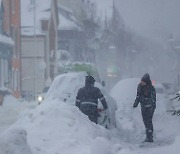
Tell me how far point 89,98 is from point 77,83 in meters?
3.15

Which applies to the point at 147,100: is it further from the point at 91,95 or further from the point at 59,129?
the point at 59,129

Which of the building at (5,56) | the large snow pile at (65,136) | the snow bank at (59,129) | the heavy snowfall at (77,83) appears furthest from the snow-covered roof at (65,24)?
the snow bank at (59,129)

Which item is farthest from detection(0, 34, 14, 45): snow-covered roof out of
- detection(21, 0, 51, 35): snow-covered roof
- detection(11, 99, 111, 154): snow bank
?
detection(11, 99, 111, 154): snow bank

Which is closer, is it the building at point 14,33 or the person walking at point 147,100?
the person walking at point 147,100

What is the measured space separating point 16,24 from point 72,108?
116 ft

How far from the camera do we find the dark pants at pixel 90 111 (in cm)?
1245

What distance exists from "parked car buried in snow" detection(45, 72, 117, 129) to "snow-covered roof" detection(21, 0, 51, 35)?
36484 millimetres

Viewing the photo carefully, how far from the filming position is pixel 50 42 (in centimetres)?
5478

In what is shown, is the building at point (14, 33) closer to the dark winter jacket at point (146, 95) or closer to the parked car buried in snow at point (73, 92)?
the parked car buried in snow at point (73, 92)

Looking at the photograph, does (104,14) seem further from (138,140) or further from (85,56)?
(138,140)

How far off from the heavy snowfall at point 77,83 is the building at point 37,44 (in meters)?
0.10

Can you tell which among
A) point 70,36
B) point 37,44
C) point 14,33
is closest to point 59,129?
point 14,33

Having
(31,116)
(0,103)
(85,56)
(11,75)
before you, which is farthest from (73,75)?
(85,56)

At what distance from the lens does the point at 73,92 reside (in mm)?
14750
